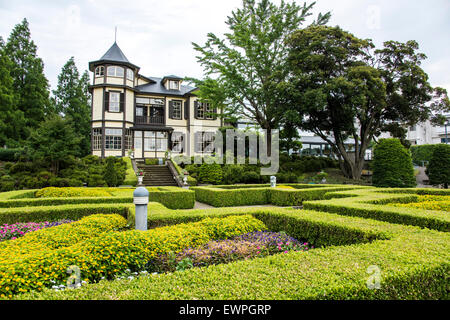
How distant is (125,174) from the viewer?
63.0ft

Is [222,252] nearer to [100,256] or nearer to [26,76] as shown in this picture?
[100,256]

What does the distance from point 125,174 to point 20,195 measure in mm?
9228

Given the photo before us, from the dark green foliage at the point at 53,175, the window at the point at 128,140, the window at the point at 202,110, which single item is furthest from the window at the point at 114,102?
the window at the point at 202,110

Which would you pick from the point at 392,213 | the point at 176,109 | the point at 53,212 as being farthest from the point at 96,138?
the point at 392,213

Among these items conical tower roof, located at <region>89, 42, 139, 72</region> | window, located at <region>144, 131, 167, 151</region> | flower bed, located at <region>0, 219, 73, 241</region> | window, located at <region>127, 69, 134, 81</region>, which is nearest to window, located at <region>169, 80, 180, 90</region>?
conical tower roof, located at <region>89, 42, 139, 72</region>

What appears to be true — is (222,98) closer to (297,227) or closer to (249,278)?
(297,227)

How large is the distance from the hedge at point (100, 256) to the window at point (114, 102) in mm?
23063

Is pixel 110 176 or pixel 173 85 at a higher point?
pixel 173 85

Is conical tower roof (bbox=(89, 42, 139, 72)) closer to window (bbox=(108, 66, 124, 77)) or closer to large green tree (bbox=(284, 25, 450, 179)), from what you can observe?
window (bbox=(108, 66, 124, 77))

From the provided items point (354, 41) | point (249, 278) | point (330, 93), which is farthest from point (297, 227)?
point (354, 41)

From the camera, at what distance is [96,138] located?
25016 millimetres

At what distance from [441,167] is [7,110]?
35.3 metres

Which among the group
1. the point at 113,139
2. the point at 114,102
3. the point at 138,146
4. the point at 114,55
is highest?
the point at 114,55

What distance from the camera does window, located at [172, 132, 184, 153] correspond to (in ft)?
92.6
